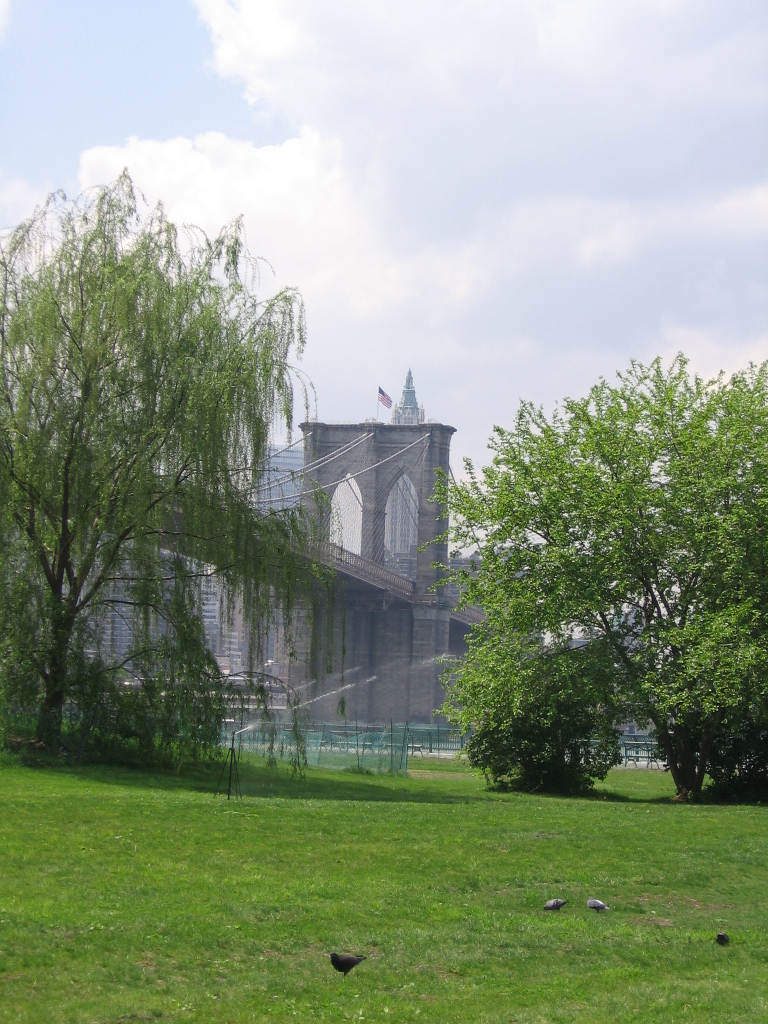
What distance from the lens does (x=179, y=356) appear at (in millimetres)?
17438

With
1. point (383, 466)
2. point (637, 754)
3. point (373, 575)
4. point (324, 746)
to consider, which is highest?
point (383, 466)

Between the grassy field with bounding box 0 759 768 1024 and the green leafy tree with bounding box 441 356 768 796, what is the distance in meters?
4.99

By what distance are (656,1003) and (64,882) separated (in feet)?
13.7

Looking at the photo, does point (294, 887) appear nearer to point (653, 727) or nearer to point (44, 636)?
point (44, 636)

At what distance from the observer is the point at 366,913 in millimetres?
7824

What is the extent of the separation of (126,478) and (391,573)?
43.5m

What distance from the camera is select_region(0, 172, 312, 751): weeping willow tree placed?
55.5 ft

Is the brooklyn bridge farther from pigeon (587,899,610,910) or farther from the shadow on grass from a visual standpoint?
pigeon (587,899,610,910)

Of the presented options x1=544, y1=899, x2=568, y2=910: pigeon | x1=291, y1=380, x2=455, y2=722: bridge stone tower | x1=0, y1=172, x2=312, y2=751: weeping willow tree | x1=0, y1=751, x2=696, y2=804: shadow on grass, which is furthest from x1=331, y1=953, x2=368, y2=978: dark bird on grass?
x1=291, y1=380, x2=455, y2=722: bridge stone tower

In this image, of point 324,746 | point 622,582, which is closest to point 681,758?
point 622,582

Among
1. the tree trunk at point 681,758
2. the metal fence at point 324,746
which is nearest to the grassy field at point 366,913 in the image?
the metal fence at point 324,746

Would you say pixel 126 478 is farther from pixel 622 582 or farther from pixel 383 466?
pixel 383 466

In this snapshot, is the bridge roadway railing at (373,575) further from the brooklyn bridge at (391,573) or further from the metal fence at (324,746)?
the metal fence at (324,746)

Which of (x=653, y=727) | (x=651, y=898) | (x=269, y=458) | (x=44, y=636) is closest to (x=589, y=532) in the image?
(x=653, y=727)
